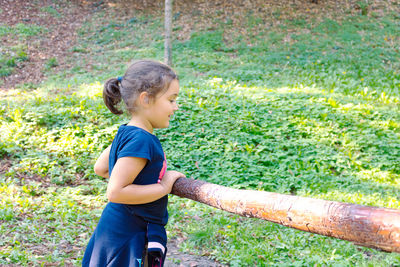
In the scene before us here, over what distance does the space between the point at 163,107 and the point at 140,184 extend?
1.44 ft

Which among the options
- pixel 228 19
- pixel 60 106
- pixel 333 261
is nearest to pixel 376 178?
pixel 333 261

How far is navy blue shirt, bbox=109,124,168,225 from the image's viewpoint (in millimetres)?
1974

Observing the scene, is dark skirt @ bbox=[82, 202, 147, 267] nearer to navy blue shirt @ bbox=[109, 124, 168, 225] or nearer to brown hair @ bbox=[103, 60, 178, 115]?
navy blue shirt @ bbox=[109, 124, 168, 225]

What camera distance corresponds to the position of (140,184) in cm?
207

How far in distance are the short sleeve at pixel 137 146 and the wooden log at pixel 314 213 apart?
36cm

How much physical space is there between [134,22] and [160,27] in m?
1.42

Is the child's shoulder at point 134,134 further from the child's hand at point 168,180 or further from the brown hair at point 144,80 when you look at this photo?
the child's hand at point 168,180

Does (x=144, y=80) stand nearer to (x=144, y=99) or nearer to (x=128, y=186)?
(x=144, y=99)

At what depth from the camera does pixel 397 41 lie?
13336 mm

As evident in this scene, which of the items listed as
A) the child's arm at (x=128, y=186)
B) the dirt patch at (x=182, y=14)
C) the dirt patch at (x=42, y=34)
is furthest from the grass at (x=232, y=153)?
the dirt patch at (x=182, y=14)

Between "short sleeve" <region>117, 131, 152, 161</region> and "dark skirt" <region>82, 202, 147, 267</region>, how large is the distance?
1.17ft

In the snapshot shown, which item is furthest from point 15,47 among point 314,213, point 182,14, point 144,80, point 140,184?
point 314,213

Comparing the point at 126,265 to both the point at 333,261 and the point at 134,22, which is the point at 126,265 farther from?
the point at 134,22

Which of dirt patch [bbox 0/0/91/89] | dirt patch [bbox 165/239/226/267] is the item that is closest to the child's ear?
dirt patch [bbox 165/239/226/267]
